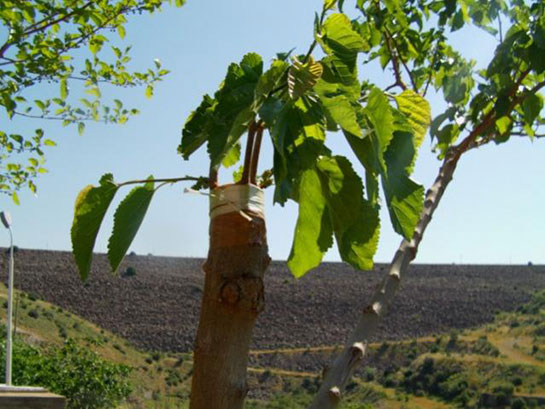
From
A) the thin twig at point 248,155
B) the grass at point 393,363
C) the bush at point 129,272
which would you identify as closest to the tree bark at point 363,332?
the thin twig at point 248,155

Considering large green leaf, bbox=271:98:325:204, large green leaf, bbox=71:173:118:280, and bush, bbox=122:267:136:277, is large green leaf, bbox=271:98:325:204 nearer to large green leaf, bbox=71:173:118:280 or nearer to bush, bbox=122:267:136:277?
large green leaf, bbox=71:173:118:280

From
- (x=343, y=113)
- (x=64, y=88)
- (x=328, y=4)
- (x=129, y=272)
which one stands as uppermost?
(x=64, y=88)

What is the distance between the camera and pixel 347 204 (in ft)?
2.60

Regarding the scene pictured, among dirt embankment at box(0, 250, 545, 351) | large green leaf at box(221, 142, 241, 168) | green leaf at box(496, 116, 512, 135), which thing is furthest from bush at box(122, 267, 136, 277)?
large green leaf at box(221, 142, 241, 168)

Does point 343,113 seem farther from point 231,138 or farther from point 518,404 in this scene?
point 518,404

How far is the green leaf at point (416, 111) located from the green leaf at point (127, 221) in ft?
0.90

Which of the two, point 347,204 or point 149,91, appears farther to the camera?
point 149,91

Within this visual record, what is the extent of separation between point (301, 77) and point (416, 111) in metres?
0.21

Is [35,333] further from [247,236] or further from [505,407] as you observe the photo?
[247,236]

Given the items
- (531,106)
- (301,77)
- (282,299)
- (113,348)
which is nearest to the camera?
(301,77)

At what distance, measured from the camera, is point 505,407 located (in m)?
26.3

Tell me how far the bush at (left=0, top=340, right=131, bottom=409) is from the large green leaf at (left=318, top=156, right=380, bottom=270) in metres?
10.8

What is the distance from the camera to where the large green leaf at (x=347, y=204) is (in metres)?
0.79

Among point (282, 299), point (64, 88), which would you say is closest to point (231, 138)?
point (64, 88)
